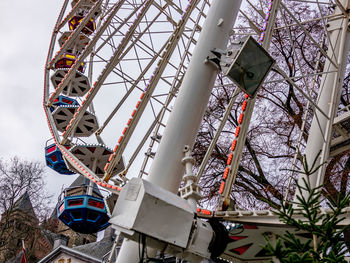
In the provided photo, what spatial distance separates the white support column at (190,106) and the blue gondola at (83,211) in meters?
6.10

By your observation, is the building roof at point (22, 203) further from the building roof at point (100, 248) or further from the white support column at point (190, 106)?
the white support column at point (190, 106)

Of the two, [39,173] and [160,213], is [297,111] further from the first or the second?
[39,173]

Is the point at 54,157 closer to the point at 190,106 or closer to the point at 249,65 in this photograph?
the point at 190,106

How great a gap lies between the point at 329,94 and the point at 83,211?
20.5ft

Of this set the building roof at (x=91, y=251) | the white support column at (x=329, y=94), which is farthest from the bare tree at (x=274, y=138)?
the building roof at (x=91, y=251)

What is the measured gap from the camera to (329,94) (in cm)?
803

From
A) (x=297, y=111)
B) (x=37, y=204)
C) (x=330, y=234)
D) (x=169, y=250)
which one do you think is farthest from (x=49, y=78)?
(x=330, y=234)

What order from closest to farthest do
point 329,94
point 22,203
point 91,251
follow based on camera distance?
point 329,94
point 22,203
point 91,251

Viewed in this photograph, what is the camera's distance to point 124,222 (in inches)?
155

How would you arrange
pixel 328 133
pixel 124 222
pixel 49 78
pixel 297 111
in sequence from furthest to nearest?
1. pixel 49 78
2. pixel 297 111
3. pixel 328 133
4. pixel 124 222

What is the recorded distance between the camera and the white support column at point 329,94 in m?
7.38

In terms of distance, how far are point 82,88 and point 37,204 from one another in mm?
9840

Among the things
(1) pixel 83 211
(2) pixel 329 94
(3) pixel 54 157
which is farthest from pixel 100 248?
(2) pixel 329 94

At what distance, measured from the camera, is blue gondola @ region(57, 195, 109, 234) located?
36.6ft
